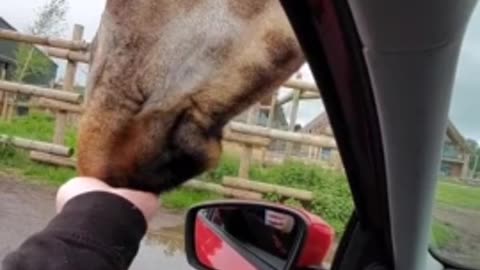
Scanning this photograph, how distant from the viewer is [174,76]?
2.33 feet

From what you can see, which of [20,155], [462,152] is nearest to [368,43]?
[462,152]

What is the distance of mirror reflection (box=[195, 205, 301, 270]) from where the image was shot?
137 centimetres

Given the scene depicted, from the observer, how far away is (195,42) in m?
0.71

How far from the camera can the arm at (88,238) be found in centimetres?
71

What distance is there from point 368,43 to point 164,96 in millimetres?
197

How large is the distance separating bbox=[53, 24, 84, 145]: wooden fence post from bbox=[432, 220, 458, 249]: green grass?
14.7 ft

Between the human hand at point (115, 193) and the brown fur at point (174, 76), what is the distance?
0.06 ft

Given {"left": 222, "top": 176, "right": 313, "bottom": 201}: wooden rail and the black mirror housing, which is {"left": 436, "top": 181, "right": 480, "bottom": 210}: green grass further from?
{"left": 222, "top": 176, "right": 313, "bottom": 201}: wooden rail

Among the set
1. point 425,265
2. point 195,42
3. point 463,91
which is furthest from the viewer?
point 425,265

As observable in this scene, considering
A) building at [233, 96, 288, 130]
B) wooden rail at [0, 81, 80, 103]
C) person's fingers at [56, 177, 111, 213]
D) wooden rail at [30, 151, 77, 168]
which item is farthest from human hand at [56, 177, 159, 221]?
wooden rail at [0, 81, 80, 103]

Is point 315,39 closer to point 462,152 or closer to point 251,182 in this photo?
point 462,152

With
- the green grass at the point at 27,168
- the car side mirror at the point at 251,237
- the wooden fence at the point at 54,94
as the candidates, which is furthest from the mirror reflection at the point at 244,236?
the wooden fence at the point at 54,94

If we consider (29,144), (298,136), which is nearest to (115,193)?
(298,136)

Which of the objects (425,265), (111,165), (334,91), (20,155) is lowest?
(20,155)
